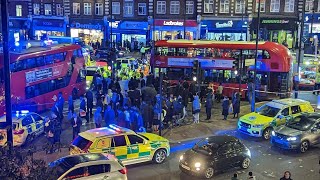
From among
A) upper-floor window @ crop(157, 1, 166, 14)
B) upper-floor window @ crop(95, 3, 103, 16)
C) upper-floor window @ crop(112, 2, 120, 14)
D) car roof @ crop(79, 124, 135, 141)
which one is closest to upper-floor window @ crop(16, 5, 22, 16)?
upper-floor window @ crop(95, 3, 103, 16)

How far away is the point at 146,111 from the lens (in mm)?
19703

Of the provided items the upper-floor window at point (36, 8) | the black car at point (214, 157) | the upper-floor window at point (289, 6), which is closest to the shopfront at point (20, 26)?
the upper-floor window at point (36, 8)

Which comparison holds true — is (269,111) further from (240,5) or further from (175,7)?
(175,7)

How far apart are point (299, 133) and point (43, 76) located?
533 inches

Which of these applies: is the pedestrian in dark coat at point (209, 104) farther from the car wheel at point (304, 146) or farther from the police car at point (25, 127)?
the police car at point (25, 127)

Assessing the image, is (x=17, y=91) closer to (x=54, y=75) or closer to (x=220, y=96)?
(x=54, y=75)

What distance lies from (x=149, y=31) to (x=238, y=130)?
105ft

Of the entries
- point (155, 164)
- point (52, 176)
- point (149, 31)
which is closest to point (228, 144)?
point (155, 164)

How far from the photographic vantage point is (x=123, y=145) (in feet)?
49.5

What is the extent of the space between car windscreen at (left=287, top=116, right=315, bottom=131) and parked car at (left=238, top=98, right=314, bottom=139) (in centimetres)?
106

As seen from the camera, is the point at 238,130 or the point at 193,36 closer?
the point at 238,130

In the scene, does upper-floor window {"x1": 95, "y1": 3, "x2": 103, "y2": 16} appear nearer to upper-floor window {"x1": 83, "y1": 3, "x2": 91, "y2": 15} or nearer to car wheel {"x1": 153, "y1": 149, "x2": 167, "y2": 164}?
upper-floor window {"x1": 83, "y1": 3, "x2": 91, "y2": 15}

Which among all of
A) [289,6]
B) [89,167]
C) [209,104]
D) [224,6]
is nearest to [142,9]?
[224,6]

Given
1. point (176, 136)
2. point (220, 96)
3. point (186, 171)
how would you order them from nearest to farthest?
point (186, 171) → point (176, 136) → point (220, 96)
